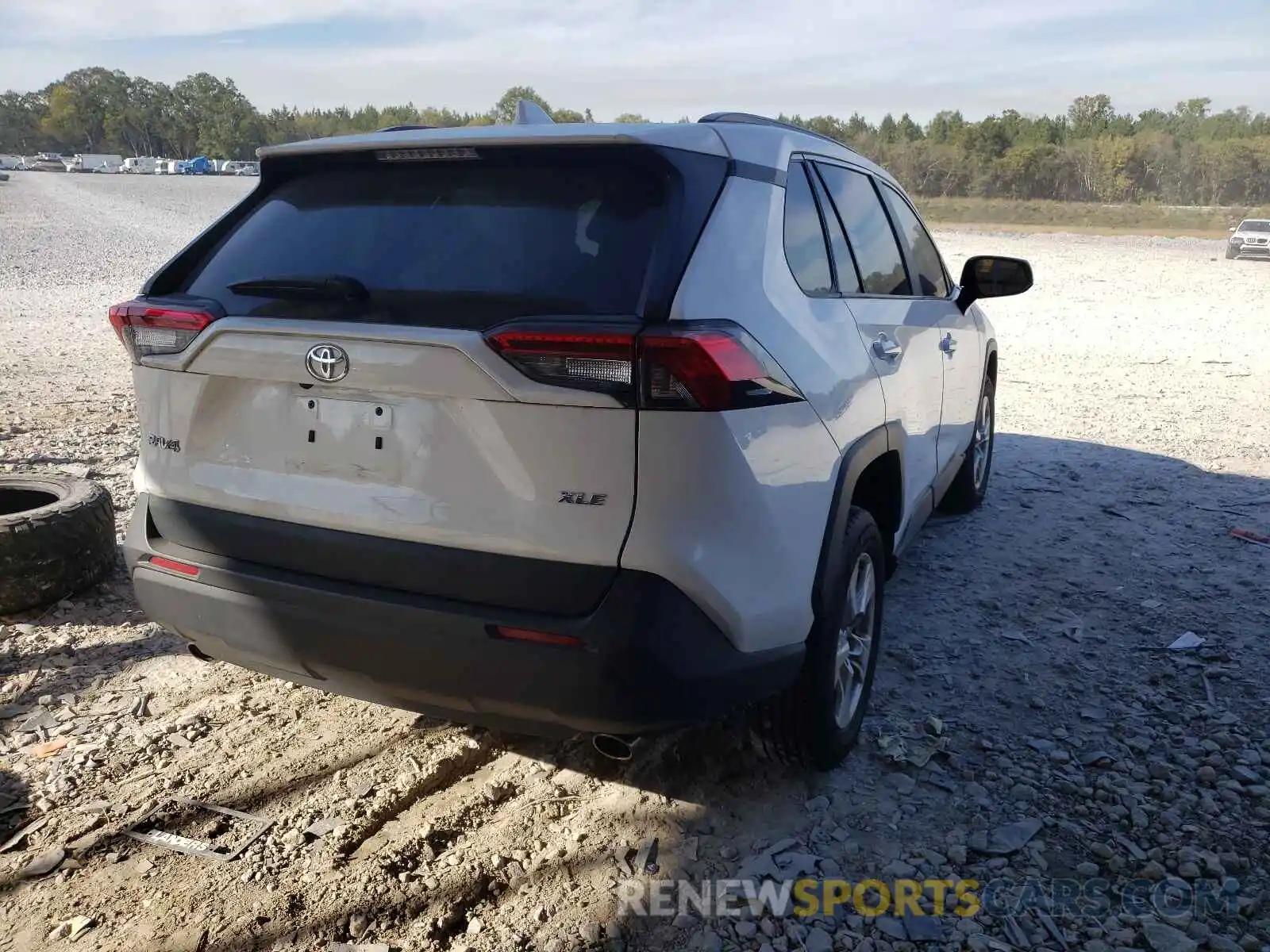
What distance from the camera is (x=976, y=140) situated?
82.3m

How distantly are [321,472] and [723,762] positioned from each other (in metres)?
1.56

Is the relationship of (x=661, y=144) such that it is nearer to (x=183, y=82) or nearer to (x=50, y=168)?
(x=50, y=168)

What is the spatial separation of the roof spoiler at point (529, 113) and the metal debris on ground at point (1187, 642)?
3234 mm

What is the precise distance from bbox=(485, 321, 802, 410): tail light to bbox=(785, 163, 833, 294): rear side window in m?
0.70

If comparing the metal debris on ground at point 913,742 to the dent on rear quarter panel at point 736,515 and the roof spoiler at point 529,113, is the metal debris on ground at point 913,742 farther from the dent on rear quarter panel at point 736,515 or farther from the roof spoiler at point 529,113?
the roof spoiler at point 529,113

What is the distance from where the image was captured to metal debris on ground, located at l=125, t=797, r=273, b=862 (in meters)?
2.69

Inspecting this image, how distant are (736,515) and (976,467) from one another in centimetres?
389

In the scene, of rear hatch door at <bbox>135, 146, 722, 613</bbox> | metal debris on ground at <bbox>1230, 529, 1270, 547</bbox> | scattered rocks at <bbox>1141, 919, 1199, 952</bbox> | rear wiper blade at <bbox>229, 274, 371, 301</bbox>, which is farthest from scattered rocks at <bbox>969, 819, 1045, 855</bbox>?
metal debris on ground at <bbox>1230, 529, 1270, 547</bbox>

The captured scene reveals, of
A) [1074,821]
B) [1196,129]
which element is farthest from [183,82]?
[1074,821]

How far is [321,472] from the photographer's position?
244cm

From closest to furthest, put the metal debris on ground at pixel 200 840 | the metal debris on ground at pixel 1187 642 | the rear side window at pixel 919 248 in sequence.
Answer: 1. the metal debris on ground at pixel 200 840
2. the metal debris on ground at pixel 1187 642
3. the rear side window at pixel 919 248

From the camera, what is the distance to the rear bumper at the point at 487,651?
7.27ft

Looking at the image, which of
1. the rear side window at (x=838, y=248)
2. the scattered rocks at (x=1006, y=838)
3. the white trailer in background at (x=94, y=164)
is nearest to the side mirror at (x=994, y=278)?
the rear side window at (x=838, y=248)

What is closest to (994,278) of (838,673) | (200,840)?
(838,673)
